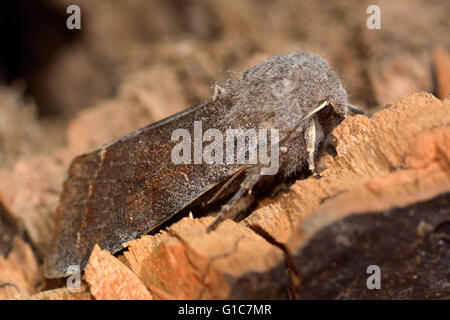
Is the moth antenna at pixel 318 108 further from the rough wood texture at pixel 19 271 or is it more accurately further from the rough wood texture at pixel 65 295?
the rough wood texture at pixel 19 271

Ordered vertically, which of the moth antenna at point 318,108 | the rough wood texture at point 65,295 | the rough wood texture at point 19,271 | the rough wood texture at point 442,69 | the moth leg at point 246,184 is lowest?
the rough wood texture at point 65,295

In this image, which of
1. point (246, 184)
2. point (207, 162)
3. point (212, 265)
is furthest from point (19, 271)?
point (212, 265)

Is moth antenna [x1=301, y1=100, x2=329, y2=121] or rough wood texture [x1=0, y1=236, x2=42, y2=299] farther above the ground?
moth antenna [x1=301, y1=100, x2=329, y2=121]

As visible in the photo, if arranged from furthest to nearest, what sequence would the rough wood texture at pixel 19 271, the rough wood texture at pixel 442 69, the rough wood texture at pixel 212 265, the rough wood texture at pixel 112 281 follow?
1. the rough wood texture at pixel 442 69
2. the rough wood texture at pixel 19 271
3. the rough wood texture at pixel 112 281
4. the rough wood texture at pixel 212 265

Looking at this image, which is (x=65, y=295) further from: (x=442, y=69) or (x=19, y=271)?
(x=442, y=69)

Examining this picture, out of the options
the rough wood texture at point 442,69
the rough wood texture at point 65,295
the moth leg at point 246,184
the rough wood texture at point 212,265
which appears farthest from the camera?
the rough wood texture at point 442,69

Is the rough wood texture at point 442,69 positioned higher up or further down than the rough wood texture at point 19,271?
higher up

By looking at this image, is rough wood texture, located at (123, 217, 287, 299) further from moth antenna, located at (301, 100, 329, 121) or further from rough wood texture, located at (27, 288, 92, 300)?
moth antenna, located at (301, 100, 329, 121)

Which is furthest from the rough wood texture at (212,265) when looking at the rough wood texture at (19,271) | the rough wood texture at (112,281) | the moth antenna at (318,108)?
the rough wood texture at (19,271)

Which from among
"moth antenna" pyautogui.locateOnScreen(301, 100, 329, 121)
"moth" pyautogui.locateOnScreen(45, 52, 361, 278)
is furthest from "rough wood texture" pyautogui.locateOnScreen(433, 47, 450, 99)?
"moth antenna" pyautogui.locateOnScreen(301, 100, 329, 121)
